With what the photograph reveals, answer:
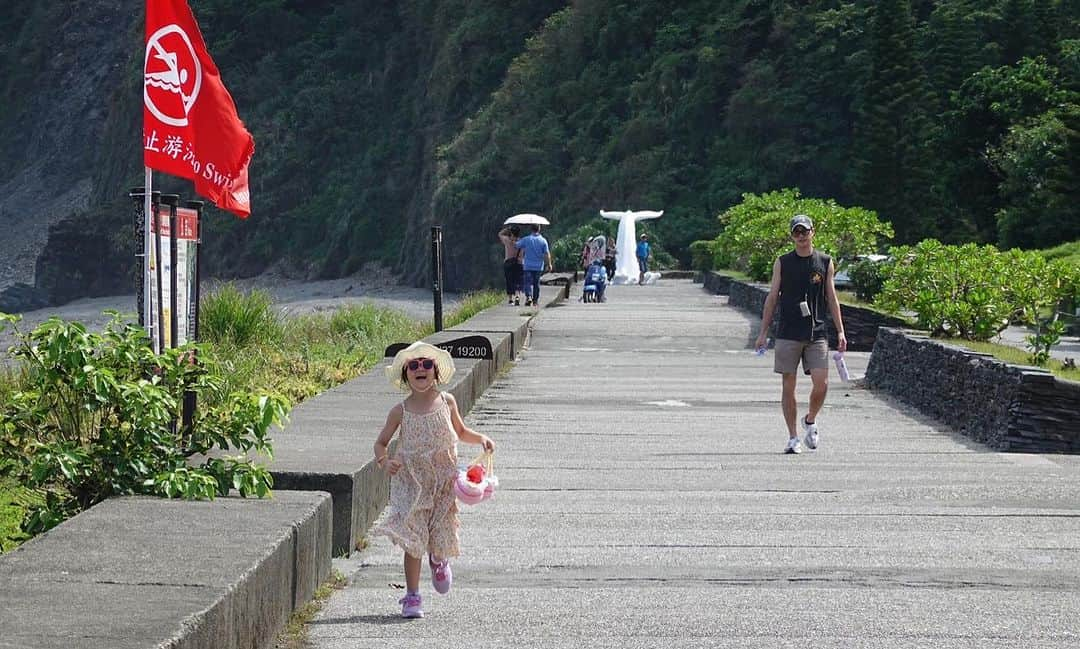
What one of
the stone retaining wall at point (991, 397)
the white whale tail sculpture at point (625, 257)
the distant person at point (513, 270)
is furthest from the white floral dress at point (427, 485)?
the white whale tail sculpture at point (625, 257)

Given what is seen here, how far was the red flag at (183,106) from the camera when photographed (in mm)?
12430

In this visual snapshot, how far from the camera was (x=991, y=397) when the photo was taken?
14.1 m

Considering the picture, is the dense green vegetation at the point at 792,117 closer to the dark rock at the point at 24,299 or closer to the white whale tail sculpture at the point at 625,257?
the white whale tail sculpture at the point at 625,257

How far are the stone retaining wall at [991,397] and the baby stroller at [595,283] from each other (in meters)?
21.2

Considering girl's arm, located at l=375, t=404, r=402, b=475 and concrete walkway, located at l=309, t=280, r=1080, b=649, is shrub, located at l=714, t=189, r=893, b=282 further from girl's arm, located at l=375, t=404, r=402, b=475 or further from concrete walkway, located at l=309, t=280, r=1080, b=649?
girl's arm, located at l=375, t=404, r=402, b=475

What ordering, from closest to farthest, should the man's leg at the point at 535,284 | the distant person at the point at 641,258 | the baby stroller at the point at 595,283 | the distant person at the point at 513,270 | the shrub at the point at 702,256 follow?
the man's leg at the point at 535,284 < the distant person at the point at 513,270 < the baby stroller at the point at 595,283 < the distant person at the point at 641,258 < the shrub at the point at 702,256

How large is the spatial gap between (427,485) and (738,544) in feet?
6.90

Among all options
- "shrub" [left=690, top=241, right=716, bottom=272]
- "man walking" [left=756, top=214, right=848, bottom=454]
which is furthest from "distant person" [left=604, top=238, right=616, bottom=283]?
"man walking" [left=756, top=214, right=848, bottom=454]

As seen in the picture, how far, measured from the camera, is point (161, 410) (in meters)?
7.67

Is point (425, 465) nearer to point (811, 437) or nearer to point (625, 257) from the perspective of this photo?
point (811, 437)

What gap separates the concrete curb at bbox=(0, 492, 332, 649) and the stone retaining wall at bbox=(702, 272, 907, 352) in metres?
7.94

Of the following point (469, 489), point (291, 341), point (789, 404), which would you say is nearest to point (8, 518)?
point (469, 489)

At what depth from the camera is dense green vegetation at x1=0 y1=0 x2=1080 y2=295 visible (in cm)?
5572

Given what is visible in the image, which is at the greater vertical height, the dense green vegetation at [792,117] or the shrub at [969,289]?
the dense green vegetation at [792,117]
